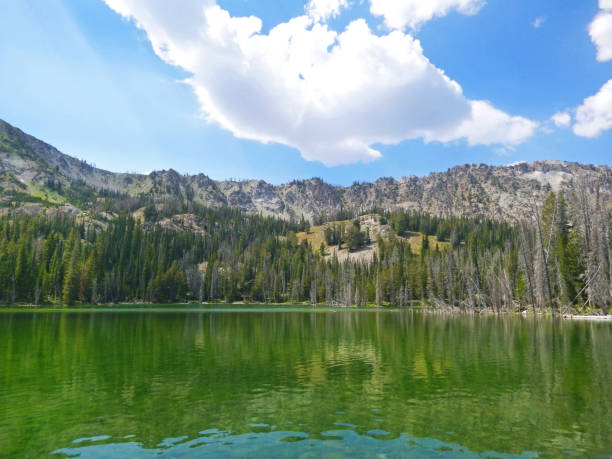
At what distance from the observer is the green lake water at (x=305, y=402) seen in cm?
1373

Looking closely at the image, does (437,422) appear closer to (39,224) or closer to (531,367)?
(531,367)

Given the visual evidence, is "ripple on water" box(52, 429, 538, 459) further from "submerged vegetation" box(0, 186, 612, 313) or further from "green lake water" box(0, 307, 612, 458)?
"submerged vegetation" box(0, 186, 612, 313)

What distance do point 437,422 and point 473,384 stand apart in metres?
8.03

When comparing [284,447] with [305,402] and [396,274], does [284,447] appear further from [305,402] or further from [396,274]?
[396,274]

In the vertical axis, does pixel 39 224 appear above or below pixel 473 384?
above

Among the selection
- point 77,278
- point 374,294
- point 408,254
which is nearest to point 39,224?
point 77,278

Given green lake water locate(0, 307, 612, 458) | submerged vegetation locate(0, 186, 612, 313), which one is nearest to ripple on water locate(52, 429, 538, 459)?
green lake water locate(0, 307, 612, 458)

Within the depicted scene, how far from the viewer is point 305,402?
1912 cm

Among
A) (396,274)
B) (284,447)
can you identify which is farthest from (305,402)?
(396,274)

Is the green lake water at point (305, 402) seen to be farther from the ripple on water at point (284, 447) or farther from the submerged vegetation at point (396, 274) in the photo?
the submerged vegetation at point (396, 274)

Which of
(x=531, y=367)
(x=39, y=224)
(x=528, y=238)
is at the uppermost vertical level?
(x=39, y=224)

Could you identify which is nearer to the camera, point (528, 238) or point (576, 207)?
→ point (576, 207)

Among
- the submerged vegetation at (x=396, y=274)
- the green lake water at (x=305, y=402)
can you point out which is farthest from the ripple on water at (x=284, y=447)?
the submerged vegetation at (x=396, y=274)

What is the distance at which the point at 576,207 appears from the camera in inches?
3511
